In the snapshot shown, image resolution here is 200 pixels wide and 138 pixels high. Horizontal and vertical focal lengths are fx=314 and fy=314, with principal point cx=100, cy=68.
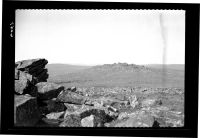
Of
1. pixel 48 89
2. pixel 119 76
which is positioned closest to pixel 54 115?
pixel 48 89

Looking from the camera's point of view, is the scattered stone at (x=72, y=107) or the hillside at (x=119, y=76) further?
the scattered stone at (x=72, y=107)

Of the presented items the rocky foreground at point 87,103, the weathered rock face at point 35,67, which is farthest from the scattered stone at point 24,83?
the weathered rock face at point 35,67

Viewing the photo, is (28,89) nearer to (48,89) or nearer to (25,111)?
(48,89)

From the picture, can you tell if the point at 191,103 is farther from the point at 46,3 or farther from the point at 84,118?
Result: the point at 46,3

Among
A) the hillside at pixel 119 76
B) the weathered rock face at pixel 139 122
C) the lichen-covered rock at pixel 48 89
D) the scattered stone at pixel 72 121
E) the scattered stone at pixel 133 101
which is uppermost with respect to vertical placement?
the hillside at pixel 119 76

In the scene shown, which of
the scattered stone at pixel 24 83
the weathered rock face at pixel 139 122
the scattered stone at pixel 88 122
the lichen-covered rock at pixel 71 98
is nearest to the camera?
the weathered rock face at pixel 139 122

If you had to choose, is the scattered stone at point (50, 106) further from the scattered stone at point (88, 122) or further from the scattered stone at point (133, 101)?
the scattered stone at point (133, 101)

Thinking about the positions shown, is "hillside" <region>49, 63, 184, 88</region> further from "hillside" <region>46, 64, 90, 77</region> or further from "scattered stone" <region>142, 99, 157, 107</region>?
"scattered stone" <region>142, 99, 157, 107</region>
